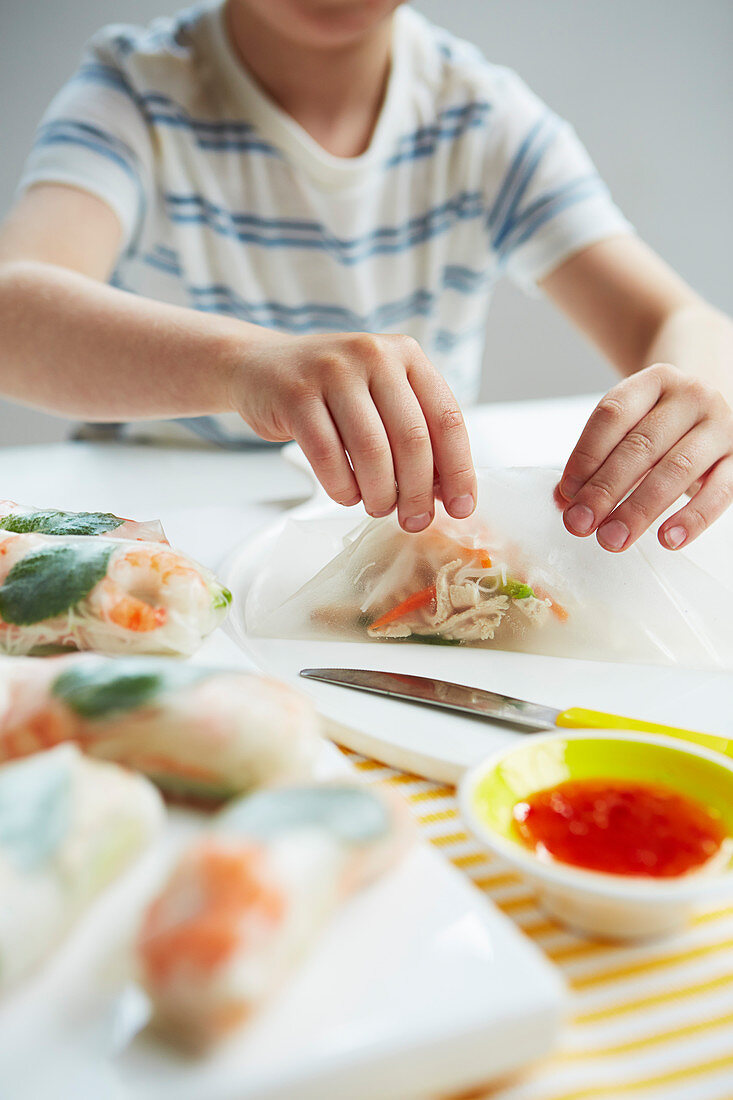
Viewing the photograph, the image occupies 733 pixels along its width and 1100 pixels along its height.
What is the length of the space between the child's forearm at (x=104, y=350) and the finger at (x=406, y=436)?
19cm

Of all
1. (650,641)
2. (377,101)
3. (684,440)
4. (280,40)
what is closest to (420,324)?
(377,101)

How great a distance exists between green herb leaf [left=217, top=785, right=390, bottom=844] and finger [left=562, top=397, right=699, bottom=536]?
0.43 m

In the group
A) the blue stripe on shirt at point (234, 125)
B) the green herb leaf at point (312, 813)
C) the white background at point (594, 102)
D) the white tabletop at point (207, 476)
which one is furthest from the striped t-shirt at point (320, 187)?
the green herb leaf at point (312, 813)

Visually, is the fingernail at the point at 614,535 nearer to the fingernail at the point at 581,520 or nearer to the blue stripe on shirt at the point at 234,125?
the fingernail at the point at 581,520

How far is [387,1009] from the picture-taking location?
302 millimetres

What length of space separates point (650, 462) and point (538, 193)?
884 millimetres

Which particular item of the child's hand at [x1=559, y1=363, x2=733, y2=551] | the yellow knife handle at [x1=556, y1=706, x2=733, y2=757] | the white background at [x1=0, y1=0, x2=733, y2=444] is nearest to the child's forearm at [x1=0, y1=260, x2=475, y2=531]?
the child's hand at [x1=559, y1=363, x2=733, y2=551]

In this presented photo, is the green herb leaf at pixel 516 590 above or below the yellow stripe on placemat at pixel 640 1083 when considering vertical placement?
below

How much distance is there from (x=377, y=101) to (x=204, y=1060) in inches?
60.7

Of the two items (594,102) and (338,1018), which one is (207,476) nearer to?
(338,1018)

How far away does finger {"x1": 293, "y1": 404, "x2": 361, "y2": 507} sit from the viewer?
704 millimetres

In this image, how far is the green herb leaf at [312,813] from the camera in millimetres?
331

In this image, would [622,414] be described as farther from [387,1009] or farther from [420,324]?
[420,324]

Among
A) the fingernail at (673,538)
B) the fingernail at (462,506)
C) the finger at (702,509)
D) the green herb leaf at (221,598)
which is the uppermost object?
the finger at (702,509)
